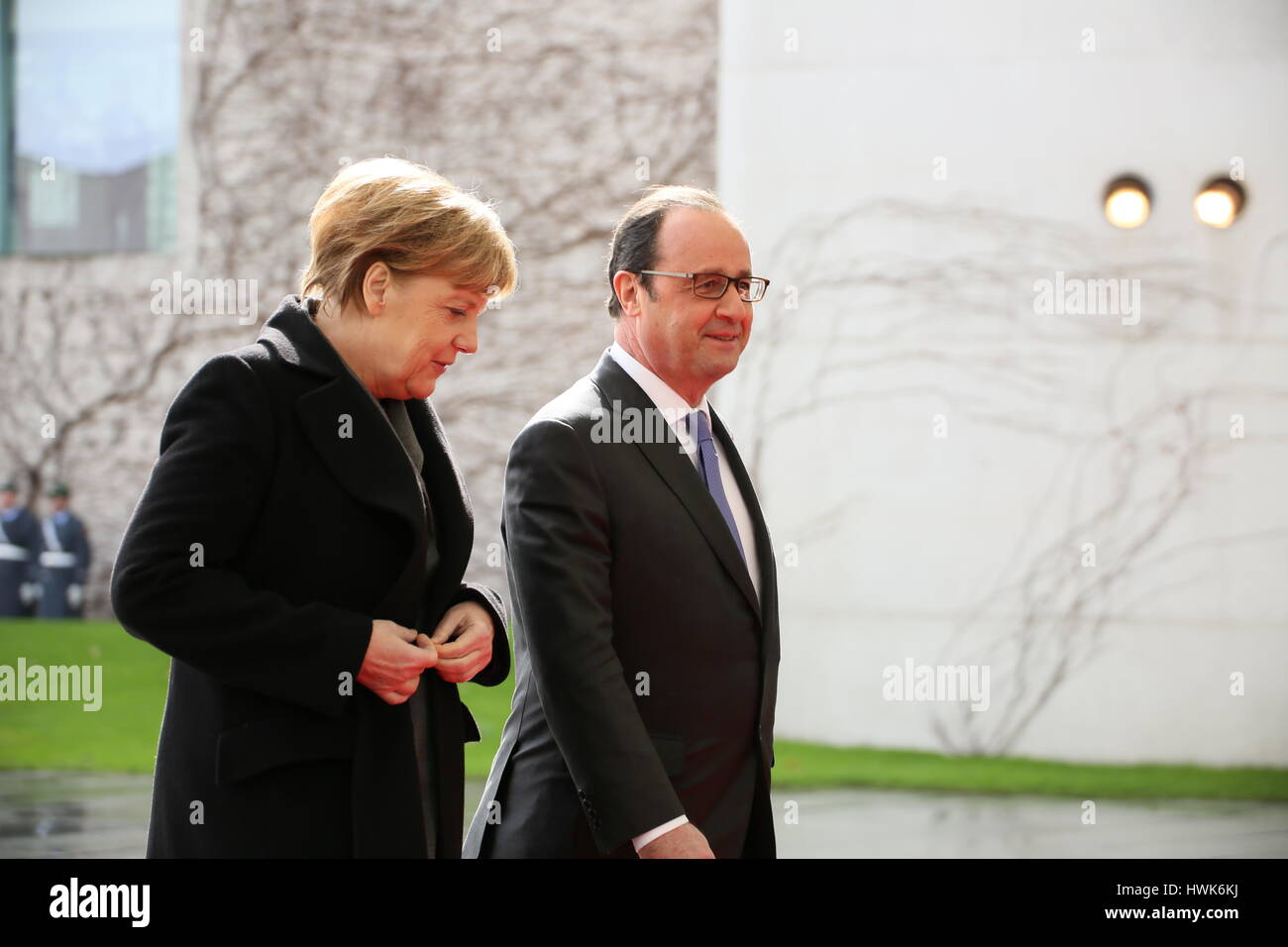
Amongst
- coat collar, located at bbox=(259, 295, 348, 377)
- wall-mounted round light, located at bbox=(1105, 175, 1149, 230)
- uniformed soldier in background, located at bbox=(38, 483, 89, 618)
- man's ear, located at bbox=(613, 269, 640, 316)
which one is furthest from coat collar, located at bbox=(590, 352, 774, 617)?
uniformed soldier in background, located at bbox=(38, 483, 89, 618)

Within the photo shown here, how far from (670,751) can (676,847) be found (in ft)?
0.57

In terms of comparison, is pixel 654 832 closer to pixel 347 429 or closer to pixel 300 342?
pixel 347 429

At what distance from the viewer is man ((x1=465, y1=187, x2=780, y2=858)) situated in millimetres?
2115

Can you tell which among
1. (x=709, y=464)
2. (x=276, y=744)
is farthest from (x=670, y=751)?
(x=276, y=744)

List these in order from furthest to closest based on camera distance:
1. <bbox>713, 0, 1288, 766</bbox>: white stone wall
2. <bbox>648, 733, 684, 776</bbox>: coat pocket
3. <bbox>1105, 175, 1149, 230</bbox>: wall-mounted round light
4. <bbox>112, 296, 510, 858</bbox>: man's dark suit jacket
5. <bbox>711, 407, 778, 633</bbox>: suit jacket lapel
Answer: <bbox>1105, 175, 1149, 230</bbox>: wall-mounted round light, <bbox>713, 0, 1288, 766</bbox>: white stone wall, <bbox>711, 407, 778, 633</bbox>: suit jacket lapel, <bbox>648, 733, 684, 776</bbox>: coat pocket, <bbox>112, 296, 510, 858</bbox>: man's dark suit jacket

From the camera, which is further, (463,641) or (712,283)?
(712,283)

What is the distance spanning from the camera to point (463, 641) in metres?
2.02

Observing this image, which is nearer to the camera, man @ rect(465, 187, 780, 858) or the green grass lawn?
man @ rect(465, 187, 780, 858)

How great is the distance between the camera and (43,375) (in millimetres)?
10734

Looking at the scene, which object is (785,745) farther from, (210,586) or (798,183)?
(210,586)

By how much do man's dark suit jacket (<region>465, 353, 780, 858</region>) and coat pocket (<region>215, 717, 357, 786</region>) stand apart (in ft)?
1.21

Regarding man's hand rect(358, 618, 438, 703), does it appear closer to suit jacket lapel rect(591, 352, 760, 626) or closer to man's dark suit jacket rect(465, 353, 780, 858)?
man's dark suit jacket rect(465, 353, 780, 858)

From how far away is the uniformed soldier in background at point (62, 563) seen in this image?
10.1 metres
